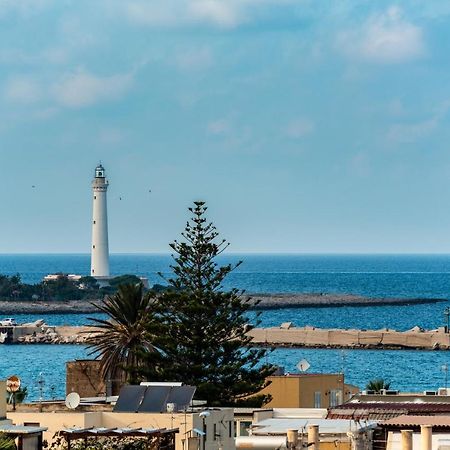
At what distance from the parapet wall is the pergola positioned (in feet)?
350

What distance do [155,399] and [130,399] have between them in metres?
0.59

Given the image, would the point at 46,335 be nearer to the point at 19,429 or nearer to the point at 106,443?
the point at 106,443

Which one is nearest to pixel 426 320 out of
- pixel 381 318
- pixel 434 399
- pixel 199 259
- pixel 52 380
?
pixel 381 318

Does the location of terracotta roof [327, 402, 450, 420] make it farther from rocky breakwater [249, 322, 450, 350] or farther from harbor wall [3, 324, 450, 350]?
rocky breakwater [249, 322, 450, 350]

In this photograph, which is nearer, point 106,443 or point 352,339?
point 106,443

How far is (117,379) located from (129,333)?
8.91 ft

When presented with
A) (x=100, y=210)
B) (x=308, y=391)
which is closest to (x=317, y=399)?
(x=308, y=391)

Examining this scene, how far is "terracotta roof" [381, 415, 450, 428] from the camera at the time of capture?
2670cm

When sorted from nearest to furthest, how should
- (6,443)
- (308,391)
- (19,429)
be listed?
(6,443), (19,429), (308,391)

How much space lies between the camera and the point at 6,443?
22.8 m

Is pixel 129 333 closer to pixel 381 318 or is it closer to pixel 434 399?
pixel 434 399

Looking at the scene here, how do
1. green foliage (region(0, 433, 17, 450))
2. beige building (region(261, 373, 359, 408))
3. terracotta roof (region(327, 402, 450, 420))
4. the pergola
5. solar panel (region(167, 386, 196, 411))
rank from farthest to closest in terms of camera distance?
beige building (region(261, 373, 359, 408))
terracotta roof (region(327, 402, 450, 420))
solar panel (region(167, 386, 196, 411))
the pergola
green foliage (region(0, 433, 17, 450))

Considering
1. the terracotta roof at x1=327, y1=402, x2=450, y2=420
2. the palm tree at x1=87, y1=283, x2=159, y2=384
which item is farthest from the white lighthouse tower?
the terracotta roof at x1=327, y1=402, x2=450, y2=420

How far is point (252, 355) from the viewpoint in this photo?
1960 inches
